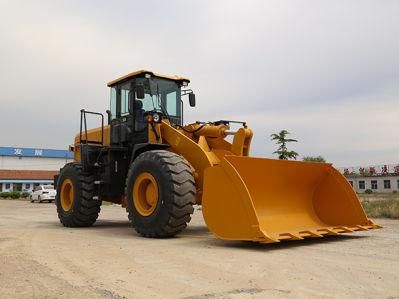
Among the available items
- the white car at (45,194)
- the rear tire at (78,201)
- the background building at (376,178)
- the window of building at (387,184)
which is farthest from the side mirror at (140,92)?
the window of building at (387,184)

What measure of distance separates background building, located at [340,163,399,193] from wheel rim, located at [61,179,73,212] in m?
53.9

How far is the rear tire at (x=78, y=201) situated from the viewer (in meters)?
10.6

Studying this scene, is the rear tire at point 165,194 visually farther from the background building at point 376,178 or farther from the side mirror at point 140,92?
the background building at point 376,178

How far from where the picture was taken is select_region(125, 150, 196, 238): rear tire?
305 inches

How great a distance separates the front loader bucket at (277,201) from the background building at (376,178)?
54354mm

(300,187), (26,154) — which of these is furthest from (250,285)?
(26,154)

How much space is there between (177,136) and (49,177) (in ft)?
223

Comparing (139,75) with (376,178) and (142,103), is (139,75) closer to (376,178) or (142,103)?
(142,103)

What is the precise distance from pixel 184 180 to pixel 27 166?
248ft

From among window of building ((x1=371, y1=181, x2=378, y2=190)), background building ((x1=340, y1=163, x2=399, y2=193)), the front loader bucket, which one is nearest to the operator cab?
the front loader bucket

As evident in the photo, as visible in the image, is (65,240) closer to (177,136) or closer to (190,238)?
(190,238)

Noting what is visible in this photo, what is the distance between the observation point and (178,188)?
7.72m

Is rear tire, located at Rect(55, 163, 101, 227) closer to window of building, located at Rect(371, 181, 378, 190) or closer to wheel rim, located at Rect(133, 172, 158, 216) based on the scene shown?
wheel rim, located at Rect(133, 172, 158, 216)

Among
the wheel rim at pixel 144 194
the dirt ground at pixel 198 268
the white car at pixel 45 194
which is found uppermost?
the wheel rim at pixel 144 194
